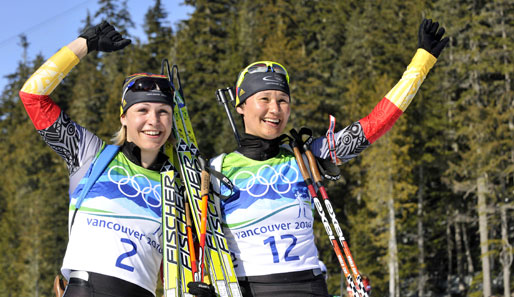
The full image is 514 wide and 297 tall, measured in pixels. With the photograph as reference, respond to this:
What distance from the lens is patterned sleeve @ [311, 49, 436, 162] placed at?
4820mm

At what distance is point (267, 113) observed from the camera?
4.68 metres

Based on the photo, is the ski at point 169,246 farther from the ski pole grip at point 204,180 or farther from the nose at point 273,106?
the nose at point 273,106

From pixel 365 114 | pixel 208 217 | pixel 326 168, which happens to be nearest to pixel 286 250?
pixel 208 217

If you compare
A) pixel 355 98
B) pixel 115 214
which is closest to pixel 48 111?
pixel 115 214

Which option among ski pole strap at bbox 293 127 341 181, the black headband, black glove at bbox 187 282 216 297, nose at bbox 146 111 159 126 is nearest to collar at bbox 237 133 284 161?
ski pole strap at bbox 293 127 341 181

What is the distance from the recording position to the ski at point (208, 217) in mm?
4383

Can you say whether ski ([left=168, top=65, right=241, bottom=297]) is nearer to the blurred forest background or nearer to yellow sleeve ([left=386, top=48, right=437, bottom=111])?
yellow sleeve ([left=386, top=48, right=437, bottom=111])

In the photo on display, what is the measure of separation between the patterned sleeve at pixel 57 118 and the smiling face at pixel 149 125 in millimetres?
289

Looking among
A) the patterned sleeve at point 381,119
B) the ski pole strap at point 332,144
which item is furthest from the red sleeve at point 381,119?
the ski pole strap at point 332,144

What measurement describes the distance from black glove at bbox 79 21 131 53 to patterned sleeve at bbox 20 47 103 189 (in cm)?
21

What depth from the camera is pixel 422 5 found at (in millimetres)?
56031

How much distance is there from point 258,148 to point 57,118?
1495mm

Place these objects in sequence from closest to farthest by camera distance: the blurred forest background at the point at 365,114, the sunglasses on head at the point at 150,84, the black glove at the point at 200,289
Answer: the black glove at the point at 200,289 < the sunglasses on head at the point at 150,84 < the blurred forest background at the point at 365,114

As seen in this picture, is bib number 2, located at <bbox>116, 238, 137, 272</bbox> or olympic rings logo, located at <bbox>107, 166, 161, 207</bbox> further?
olympic rings logo, located at <bbox>107, 166, 161, 207</bbox>
